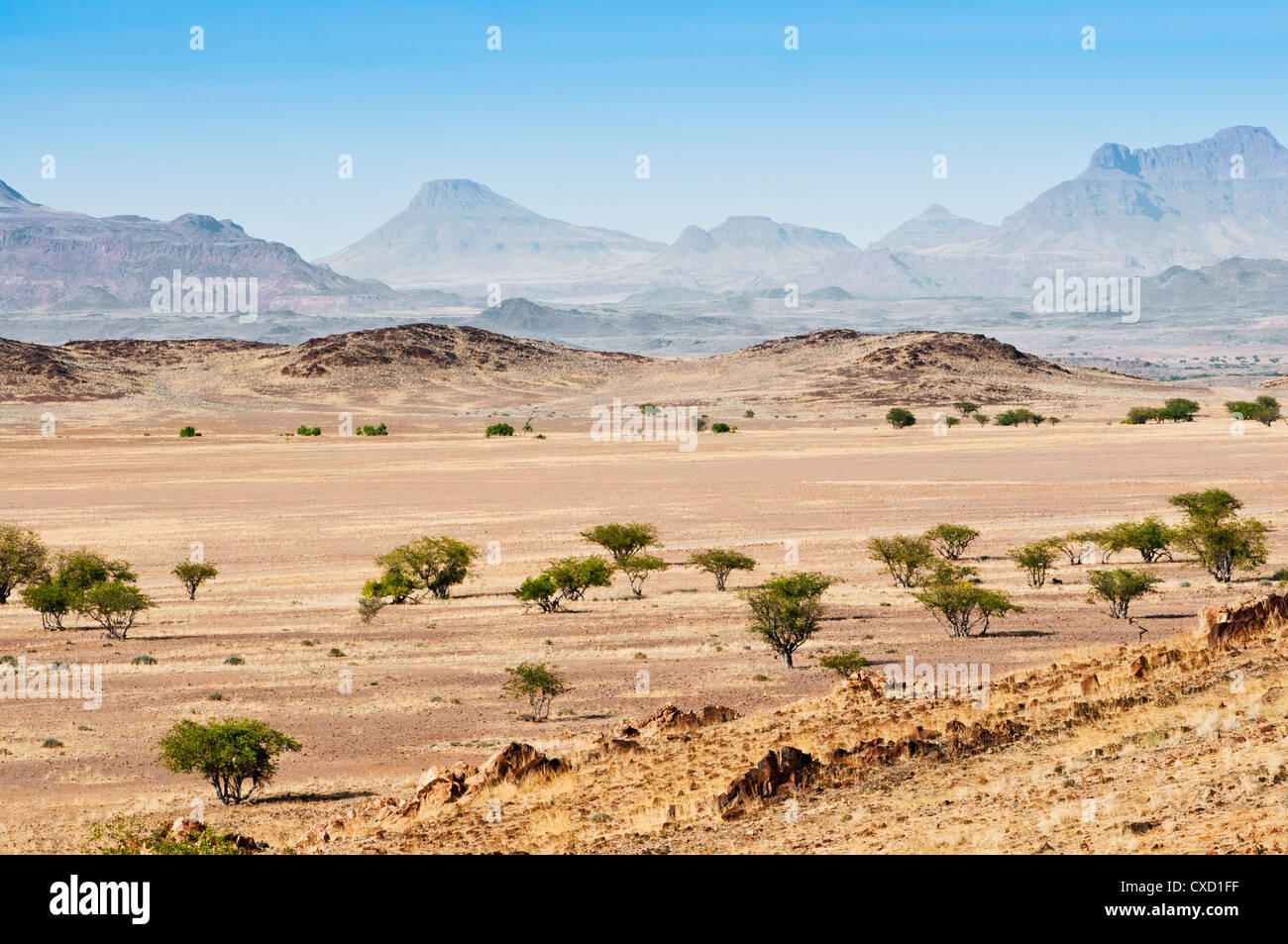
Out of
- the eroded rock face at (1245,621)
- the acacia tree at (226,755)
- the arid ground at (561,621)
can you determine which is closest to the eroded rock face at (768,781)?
the arid ground at (561,621)

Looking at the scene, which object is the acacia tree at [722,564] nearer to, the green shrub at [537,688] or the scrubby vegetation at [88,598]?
the green shrub at [537,688]

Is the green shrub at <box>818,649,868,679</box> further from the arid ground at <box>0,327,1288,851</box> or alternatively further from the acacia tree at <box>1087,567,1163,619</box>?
the acacia tree at <box>1087,567,1163,619</box>

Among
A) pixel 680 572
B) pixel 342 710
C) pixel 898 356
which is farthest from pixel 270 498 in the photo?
pixel 898 356

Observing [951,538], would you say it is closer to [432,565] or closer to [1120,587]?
[1120,587]

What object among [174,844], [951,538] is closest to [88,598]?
[174,844]
